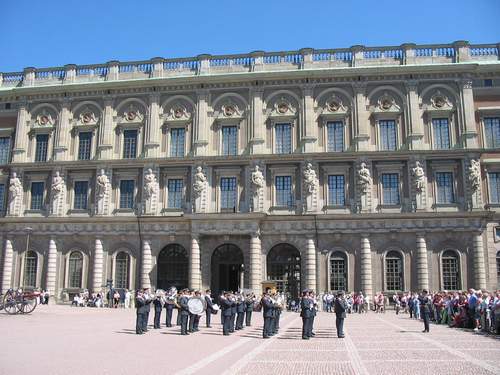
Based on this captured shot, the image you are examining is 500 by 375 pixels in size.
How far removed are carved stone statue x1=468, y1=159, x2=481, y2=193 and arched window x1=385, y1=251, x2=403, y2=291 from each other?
710 centimetres

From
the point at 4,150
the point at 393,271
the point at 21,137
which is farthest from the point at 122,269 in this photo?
the point at 393,271

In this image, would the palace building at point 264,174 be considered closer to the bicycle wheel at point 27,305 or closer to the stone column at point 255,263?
the stone column at point 255,263

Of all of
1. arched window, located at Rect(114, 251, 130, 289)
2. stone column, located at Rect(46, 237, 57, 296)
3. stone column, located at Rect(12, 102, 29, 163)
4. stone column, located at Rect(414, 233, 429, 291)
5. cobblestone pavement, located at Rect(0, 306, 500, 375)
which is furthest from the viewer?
stone column, located at Rect(12, 102, 29, 163)

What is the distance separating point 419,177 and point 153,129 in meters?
20.6

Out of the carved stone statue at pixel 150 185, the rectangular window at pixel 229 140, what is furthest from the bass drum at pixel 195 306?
the rectangular window at pixel 229 140

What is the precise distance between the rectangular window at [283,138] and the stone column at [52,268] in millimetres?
19200

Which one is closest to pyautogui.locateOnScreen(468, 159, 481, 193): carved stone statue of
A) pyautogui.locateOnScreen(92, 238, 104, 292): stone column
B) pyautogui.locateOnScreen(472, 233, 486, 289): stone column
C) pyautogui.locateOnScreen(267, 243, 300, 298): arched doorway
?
pyautogui.locateOnScreen(472, 233, 486, 289): stone column

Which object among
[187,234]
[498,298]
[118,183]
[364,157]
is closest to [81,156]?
[118,183]

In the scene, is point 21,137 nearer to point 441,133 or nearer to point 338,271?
point 338,271

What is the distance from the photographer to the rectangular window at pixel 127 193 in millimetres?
43500

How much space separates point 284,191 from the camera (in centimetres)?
4162

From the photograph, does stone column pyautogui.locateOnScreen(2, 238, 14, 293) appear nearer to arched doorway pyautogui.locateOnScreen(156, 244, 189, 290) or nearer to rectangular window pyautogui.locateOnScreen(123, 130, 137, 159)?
rectangular window pyautogui.locateOnScreen(123, 130, 137, 159)

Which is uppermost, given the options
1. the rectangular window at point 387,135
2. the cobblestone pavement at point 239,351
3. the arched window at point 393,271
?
the rectangular window at point 387,135

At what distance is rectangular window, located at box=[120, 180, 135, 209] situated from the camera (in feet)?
143
